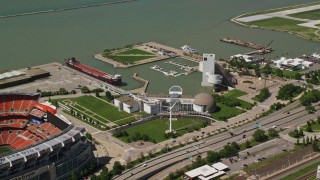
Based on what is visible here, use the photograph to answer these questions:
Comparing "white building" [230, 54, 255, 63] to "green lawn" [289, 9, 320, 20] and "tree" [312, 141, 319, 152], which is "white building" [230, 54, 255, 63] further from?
"tree" [312, 141, 319, 152]

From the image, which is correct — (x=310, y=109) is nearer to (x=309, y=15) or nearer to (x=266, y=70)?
(x=266, y=70)

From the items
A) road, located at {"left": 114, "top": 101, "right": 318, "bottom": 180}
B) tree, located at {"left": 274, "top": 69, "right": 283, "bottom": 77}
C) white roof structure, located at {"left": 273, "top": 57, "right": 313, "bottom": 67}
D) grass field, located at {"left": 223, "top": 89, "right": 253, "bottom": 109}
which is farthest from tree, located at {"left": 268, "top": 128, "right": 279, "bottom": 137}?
white roof structure, located at {"left": 273, "top": 57, "right": 313, "bottom": 67}

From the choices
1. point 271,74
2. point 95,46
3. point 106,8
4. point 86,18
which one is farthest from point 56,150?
point 106,8

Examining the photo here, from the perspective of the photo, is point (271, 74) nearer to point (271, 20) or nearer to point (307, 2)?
point (271, 20)

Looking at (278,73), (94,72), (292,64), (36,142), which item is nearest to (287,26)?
(292,64)

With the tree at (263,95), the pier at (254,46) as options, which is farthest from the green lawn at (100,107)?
the pier at (254,46)

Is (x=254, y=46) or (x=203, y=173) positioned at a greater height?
(x=254, y=46)
